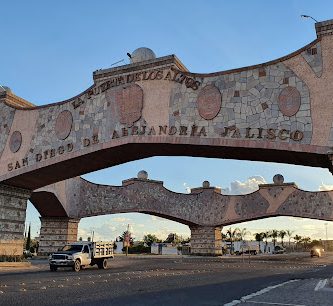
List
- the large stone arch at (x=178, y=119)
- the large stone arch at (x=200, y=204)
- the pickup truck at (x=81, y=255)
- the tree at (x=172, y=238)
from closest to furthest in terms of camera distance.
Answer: the large stone arch at (x=178, y=119) < the pickup truck at (x=81, y=255) < the large stone arch at (x=200, y=204) < the tree at (x=172, y=238)

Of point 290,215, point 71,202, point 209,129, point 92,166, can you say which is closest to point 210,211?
point 290,215

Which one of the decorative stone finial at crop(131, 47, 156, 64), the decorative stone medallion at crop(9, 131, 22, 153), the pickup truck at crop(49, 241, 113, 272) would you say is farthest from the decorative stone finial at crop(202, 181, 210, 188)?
the decorative stone finial at crop(131, 47, 156, 64)

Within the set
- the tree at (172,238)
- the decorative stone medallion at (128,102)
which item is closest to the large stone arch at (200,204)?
the decorative stone medallion at (128,102)

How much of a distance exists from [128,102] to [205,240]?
3536cm

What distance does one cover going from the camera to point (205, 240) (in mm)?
53656

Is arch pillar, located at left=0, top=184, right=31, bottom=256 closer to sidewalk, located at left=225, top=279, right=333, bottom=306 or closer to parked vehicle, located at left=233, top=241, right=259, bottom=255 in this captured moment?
sidewalk, located at left=225, top=279, right=333, bottom=306

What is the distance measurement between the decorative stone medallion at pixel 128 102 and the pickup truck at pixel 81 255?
813cm

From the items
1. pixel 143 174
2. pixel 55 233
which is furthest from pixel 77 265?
pixel 143 174

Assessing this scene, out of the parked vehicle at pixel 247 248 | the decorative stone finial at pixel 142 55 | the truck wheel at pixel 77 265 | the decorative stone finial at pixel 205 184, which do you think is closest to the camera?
the decorative stone finial at pixel 142 55

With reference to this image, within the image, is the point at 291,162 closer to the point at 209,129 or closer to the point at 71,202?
the point at 209,129

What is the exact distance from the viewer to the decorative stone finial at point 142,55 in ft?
75.6

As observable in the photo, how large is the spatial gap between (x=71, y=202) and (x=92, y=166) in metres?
19.0

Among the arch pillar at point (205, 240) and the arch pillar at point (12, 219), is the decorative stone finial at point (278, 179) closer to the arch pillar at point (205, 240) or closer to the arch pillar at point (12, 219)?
the arch pillar at point (205, 240)

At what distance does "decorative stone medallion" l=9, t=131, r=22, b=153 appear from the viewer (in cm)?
2503
